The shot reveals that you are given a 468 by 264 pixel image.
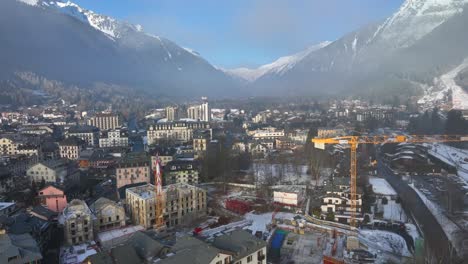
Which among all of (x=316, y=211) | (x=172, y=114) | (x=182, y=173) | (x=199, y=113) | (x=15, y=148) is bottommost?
(x=316, y=211)

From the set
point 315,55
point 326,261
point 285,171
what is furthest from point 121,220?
point 315,55

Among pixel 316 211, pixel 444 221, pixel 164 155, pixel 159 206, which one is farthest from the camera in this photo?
pixel 164 155

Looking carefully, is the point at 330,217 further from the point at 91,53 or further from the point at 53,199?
the point at 91,53

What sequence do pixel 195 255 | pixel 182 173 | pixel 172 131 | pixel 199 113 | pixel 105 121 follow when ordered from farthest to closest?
pixel 199 113
pixel 105 121
pixel 172 131
pixel 182 173
pixel 195 255

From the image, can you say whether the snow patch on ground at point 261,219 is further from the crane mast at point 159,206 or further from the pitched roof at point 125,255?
the pitched roof at point 125,255

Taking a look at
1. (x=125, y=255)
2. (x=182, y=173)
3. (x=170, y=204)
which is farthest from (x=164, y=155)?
(x=125, y=255)

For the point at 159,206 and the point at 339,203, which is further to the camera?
the point at 339,203

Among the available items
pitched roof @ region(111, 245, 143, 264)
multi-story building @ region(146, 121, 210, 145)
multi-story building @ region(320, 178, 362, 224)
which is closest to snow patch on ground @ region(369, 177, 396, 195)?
multi-story building @ region(320, 178, 362, 224)

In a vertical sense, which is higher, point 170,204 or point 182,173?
point 182,173
